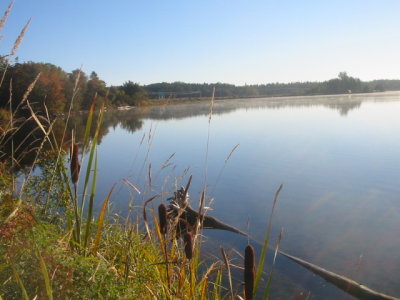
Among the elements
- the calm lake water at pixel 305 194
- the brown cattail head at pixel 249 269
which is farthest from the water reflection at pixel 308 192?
the brown cattail head at pixel 249 269

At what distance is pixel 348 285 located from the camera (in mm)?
4641

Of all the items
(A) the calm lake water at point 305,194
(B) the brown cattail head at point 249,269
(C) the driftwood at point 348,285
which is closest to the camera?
(B) the brown cattail head at point 249,269

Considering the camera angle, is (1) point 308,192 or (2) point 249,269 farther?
(1) point 308,192

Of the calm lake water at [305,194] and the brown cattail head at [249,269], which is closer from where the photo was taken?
the brown cattail head at [249,269]

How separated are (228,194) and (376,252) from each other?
4.24 m

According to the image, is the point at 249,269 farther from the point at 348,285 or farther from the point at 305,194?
the point at 305,194

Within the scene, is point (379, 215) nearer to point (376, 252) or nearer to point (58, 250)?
point (376, 252)

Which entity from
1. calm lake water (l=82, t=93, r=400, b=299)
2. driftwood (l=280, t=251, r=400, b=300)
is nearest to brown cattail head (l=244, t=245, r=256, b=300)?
calm lake water (l=82, t=93, r=400, b=299)

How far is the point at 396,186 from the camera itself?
904cm

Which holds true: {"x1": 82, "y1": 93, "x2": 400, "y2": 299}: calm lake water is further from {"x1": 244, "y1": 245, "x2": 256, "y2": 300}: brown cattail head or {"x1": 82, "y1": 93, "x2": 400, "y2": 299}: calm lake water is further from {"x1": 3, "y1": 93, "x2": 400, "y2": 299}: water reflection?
{"x1": 244, "y1": 245, "x2": 256, "y2": 300}: brown cattail head

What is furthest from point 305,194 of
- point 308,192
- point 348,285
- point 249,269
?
point 249,269

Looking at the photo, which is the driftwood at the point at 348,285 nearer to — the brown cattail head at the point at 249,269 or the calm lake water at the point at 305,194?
the calm lake water at the point at 305,194

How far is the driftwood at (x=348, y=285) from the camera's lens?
4340mm

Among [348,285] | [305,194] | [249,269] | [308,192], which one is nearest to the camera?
[249,269]
